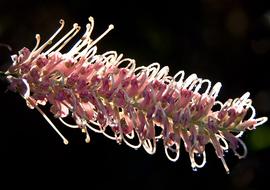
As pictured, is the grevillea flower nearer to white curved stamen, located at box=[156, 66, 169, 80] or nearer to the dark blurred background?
white curved stamen, located at box=[156, 66, 169, 80]

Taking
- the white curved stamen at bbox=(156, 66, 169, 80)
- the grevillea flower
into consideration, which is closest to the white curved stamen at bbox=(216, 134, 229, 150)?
the grevillea flower

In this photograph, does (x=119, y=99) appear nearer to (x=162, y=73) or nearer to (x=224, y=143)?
(x=162, y=73)

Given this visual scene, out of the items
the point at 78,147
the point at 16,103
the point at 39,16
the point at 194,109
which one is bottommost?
the point at 194,109

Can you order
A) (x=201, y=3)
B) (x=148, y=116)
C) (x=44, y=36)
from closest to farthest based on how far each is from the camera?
(x=148, y=116) < (x=44, y=36) < (x=201, y=3)

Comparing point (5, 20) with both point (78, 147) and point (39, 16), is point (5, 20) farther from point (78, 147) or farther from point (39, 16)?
point (78, 147)

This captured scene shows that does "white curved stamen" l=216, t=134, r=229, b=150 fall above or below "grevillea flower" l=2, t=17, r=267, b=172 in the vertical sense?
below

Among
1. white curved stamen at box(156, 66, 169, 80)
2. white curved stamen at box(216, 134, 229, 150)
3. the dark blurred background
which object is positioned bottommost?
white curved stamen at box(216, 134, 229, 150)

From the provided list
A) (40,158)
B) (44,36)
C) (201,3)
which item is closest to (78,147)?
(40,158)

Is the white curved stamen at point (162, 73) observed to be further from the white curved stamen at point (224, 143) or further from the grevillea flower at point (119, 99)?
the white curved stamen at point (224, 143)
